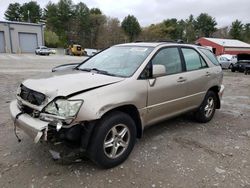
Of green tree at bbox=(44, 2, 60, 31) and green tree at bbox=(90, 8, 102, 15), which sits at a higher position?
green tree at bbox=(90, 8, 102, 15)

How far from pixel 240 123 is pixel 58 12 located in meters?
72.5

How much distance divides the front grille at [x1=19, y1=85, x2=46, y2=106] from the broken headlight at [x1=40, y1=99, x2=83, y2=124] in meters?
0.18

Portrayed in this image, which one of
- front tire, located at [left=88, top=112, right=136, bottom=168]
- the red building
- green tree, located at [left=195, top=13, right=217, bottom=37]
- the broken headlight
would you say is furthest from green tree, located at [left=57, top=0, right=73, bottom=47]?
the broken headlight

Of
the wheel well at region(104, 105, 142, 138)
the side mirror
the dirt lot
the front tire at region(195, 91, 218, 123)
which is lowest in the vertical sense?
the dirt lot

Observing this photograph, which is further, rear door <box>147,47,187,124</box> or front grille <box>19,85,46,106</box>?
rear door <box>147,47,187,124</box>

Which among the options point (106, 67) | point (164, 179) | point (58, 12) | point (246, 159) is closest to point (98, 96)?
point (106, 67)

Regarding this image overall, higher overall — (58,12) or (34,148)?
(58,12)

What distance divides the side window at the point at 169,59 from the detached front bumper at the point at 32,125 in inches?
76.7

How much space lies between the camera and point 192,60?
16.0 feet

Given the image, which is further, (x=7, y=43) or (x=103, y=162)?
(x=7, y=43)

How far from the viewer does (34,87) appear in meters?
3.30

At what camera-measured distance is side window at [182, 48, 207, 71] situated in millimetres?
4715

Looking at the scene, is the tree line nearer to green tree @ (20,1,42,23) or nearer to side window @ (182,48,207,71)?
green tree @ (20,1,42,23)

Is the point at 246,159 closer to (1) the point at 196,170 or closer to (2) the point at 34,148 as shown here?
(1) the point at 196,170
